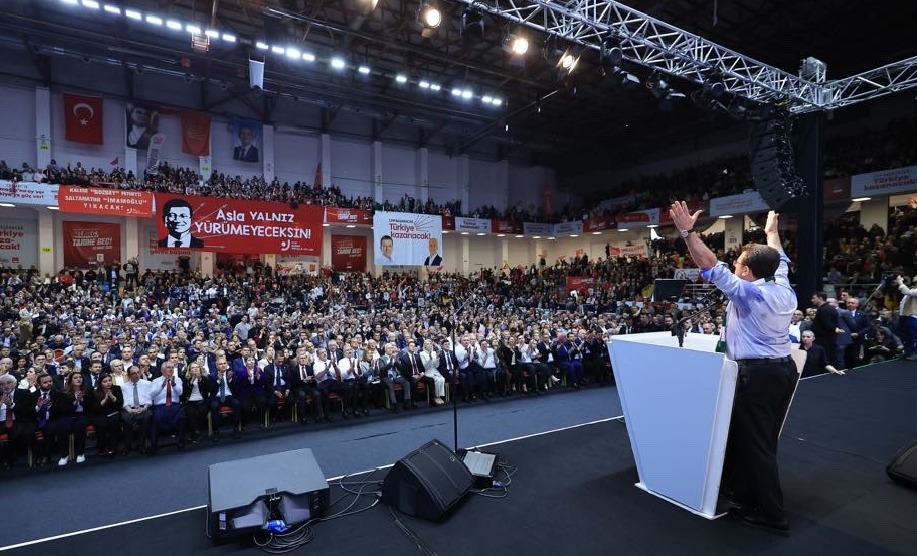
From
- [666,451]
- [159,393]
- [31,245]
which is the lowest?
[159,393]

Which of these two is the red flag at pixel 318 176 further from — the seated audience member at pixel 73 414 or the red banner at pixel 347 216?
the seated audience member at pixel 73 414

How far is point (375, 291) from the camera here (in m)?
17.0

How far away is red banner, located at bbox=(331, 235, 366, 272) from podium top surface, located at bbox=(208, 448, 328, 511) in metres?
18.9

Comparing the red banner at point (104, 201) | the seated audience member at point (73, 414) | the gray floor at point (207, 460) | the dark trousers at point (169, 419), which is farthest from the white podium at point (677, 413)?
the red banner at point (104, 201)

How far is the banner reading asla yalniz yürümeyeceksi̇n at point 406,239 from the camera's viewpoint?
53.6ft

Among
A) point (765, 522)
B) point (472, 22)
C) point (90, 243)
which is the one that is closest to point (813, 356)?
point (765, 522)

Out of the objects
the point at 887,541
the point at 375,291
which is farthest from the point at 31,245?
the point at 887,541

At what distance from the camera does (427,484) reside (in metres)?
2.59

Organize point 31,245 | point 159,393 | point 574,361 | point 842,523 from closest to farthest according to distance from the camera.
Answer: point 842,523 → point 159,393 → point 574,361 → point 31,245

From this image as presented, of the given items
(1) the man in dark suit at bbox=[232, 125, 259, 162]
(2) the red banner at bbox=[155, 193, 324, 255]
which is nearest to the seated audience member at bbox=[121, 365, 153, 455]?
(2) the red banner at bbox=[155, 193, 324, 255]

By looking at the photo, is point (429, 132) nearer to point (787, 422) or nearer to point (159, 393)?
point (159, 393)

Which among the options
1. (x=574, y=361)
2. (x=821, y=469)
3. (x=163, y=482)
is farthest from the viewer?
(x=574, y=361)

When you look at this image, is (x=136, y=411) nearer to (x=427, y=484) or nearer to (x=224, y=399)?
(x=224, y=399)

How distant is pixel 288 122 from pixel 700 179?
1929cm
